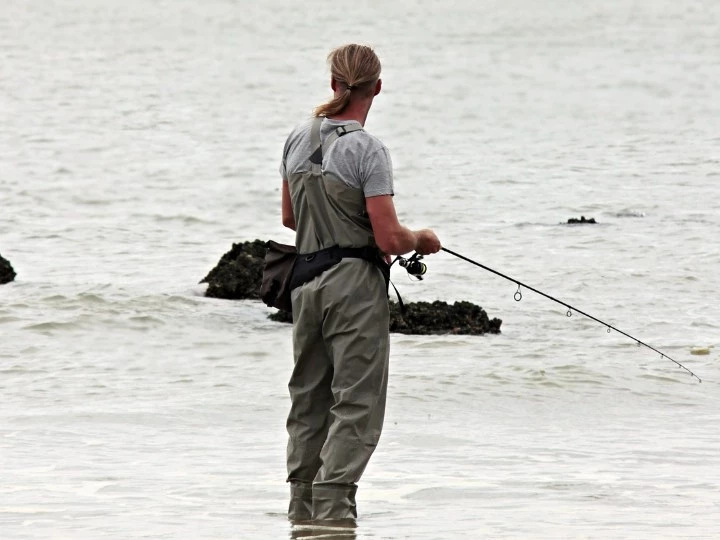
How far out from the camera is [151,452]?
8.05 metres

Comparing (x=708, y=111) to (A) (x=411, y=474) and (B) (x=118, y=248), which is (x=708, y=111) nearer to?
(B) (x=118, y=248)

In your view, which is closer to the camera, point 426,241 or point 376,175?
point 376,175

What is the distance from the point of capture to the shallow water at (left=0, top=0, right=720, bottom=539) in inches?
270

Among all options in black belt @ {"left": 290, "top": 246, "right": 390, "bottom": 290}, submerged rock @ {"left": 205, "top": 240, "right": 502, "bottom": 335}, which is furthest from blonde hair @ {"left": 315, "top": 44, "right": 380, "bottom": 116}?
submerged rock @ {"left": 205, "top": 240, "right": 502, "bottom": 335}

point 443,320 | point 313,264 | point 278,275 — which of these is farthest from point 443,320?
point 313,264

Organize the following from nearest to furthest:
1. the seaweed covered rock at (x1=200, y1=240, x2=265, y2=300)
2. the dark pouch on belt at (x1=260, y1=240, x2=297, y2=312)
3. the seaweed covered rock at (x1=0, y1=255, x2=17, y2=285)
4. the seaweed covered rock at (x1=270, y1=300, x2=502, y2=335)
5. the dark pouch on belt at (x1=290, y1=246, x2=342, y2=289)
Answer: the dark pouch on belt at (x1=290, y1=246, x2=342, y2=289), the dark pouch on belt at (x1=260, y1=240, x2=297, y2=312), the seaweed covered rock at (x1=270, y1=300, x2=502, y2=335), the seaweed covered rock at (x1=200, y1=240, x2=265, y2=300), the seaweed covered rock at (x1=0, y1=255, x2=17, y2=285)

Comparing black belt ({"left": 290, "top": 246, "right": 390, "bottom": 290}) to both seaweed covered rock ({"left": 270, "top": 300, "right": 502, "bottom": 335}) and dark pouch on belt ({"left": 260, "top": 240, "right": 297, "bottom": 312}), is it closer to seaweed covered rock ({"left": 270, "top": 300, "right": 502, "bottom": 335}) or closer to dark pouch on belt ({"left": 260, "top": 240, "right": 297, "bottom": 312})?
dark pouch on belt ({"left": 260, "top": 240, "right": 297, "bottom": 312})

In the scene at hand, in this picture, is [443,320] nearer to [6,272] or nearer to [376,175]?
[6,272]

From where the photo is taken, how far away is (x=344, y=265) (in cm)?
570

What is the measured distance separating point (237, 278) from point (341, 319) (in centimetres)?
920

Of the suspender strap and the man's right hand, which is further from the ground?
the suspender strap

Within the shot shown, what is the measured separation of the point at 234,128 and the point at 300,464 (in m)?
29.7

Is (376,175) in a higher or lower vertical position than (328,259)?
higher

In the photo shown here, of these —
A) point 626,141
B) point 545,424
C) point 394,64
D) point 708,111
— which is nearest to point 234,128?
point 626,141
